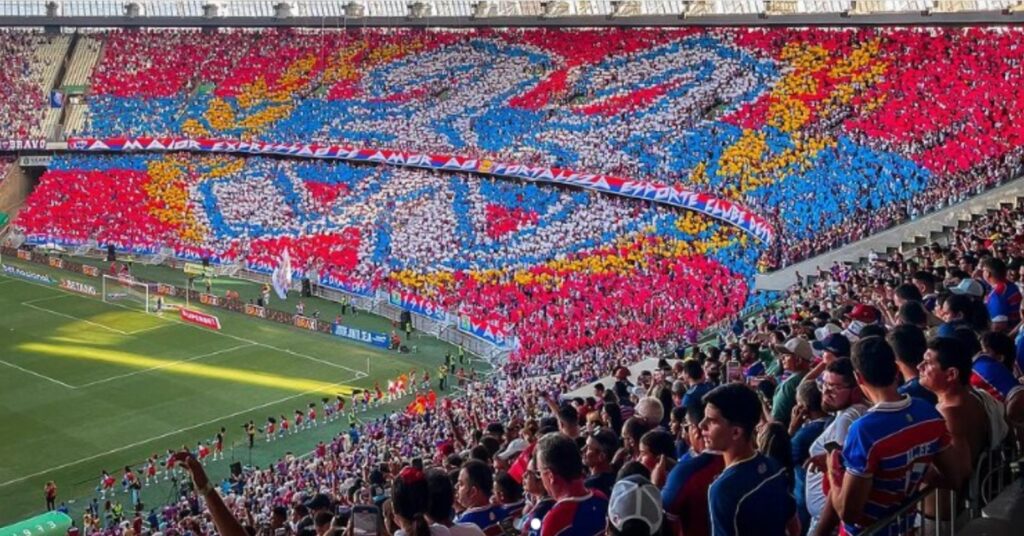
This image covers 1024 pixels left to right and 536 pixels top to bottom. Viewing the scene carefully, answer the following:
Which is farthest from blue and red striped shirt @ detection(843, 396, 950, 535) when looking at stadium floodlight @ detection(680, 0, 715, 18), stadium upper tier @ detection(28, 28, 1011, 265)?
stadium floodlight @ detection(680, 0, 715, 18)

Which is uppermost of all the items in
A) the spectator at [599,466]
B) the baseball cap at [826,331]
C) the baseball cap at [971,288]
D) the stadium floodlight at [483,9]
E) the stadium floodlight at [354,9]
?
the stadium floodlight at [354,9]

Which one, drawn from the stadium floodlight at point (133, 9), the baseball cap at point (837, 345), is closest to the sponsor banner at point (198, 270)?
the stadium floodlight at point (133, 9)

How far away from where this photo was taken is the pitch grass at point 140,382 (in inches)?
1145

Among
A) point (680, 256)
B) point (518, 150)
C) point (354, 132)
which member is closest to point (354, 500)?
point (680, 256)

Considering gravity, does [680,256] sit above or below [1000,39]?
below

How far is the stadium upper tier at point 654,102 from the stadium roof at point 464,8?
3.59ft

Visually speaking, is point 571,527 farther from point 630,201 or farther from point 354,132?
point 354,132

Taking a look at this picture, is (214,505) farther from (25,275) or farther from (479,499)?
(25,275)

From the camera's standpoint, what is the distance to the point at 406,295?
42.2 metres

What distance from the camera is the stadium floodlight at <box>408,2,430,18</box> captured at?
203 ft

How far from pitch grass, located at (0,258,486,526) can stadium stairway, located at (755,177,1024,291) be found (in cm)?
1069

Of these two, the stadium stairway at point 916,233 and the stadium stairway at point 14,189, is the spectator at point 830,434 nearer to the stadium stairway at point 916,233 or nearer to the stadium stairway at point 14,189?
the stadium stairway at point 916,233

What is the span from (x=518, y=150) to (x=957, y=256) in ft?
116

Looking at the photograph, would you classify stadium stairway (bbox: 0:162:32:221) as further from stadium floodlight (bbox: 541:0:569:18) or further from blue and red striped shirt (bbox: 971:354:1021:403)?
blue and red striped shirt (bbox: 971:354:1021:403)
